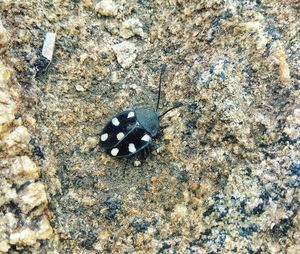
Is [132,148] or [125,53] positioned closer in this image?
[132,148]

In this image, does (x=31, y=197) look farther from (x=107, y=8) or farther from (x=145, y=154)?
(x=107, y=8)

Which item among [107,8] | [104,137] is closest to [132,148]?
[104,137]

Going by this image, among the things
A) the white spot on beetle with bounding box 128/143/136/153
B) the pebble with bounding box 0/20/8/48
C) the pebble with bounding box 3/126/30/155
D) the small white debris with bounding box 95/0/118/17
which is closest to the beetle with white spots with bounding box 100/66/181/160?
the white spot on beetle with bounding box 128/143/136/153

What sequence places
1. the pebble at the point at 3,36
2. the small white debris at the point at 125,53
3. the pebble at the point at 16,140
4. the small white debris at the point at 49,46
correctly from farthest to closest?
the small white debris at the point at 125,53, the small white debris at the point at 49,46, the pebble at the point at 3,36, the pebble at the point at 16,140

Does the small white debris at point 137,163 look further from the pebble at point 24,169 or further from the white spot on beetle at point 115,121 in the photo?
the pebble at point 24,169

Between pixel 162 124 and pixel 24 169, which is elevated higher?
pixel 24 169

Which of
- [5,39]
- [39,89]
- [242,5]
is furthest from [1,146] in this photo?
[242,5]

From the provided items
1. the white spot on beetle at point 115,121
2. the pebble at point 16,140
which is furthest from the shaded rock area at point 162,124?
the white spot on beetle at point 115,121
